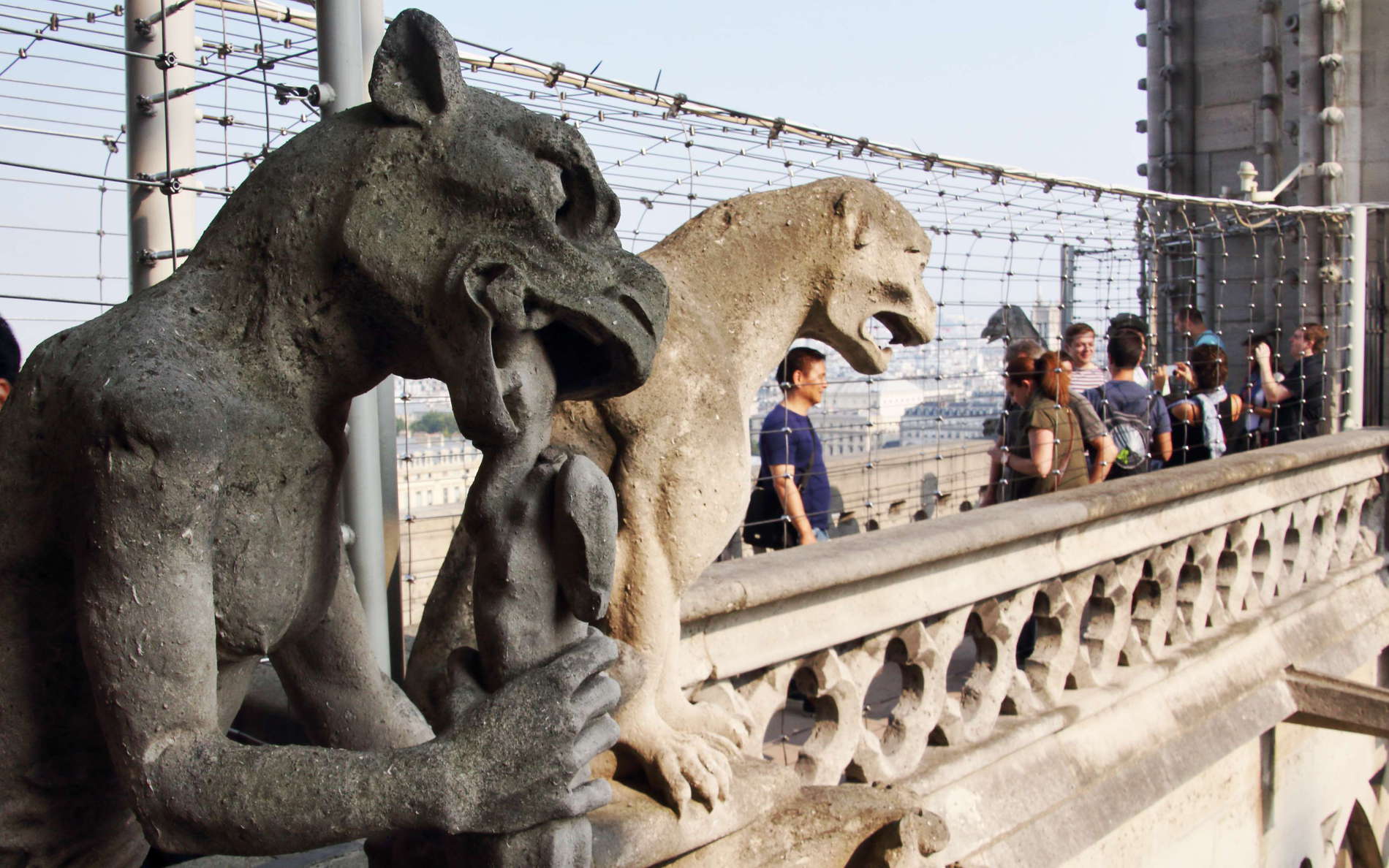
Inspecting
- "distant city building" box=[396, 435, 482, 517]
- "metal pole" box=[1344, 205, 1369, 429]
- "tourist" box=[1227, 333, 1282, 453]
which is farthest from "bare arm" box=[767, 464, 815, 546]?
"metal pole" box=[1344, 205, 1369, 429]

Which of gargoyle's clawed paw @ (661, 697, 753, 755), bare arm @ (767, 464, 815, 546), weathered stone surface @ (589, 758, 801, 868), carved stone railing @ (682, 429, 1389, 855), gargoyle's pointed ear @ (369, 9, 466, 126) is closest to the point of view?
gargoyle's pointed ear @ (369, 9, 466, 126)

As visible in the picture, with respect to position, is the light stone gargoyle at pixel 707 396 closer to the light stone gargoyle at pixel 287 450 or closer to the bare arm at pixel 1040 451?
the light stone gargoyle at pixel 287 450

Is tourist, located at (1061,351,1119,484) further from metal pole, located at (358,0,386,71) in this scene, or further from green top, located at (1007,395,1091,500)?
metal pole, located at (358,0,386,71)

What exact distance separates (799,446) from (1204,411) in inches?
104

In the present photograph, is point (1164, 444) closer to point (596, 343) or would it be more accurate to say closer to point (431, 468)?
point (431, 468)

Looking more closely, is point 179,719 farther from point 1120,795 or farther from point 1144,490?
point 1144,490

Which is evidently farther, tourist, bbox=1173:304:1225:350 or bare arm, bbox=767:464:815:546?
tourist, bbox=1173:304:1225:350

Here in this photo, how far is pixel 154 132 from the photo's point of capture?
8.34 feet

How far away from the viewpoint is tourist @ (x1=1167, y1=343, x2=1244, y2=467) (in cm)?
601

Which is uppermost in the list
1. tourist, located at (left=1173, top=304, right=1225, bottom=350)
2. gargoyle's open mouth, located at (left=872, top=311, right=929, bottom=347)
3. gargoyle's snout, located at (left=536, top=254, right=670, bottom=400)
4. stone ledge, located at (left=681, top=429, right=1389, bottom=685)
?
tourist, located at (left=1173, top=304, right=1225, bottom=350)

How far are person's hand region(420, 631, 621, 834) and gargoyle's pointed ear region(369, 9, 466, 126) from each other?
53 cm

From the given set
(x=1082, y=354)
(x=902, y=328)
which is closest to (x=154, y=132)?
(x=902, y=328)

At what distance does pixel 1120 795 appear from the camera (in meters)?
3.89

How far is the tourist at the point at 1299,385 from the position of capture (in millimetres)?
6715
